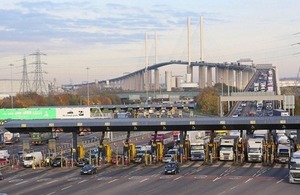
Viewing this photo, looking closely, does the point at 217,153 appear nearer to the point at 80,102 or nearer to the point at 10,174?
the point at 10,174

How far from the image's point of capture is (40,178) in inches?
1321

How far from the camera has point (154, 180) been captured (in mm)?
31484

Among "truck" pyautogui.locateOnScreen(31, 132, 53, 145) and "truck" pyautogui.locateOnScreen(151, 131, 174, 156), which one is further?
"truck" pyautogui.locateOnScreen(31, 132, 53, 145)

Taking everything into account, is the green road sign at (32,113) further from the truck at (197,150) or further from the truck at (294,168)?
the truck at (294,168)

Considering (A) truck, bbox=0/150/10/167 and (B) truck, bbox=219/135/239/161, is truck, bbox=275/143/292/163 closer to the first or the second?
(B) truck, bbox=219/135/239/161

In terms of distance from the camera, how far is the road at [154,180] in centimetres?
2759

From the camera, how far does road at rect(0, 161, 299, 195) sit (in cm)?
2759

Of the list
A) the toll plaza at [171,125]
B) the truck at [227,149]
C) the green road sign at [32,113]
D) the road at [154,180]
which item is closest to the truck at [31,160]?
the road at [154,180]

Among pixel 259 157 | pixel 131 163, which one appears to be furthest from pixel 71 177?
pixel 259 157

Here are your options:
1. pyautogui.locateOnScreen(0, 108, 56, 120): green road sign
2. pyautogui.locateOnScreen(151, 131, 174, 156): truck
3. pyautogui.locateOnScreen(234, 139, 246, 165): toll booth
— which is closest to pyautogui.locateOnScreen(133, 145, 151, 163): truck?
pyautogui.locateOnScreen(234, 139, 246, 165): toll booth

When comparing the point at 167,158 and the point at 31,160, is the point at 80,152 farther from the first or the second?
the point at 167,158

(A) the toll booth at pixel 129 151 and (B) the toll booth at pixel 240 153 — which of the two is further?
(A) the toll booth at pixel 129 151

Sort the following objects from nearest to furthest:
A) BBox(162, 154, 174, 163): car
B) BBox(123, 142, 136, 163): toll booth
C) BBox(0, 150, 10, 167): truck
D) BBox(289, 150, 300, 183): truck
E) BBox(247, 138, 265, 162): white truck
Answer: BBox(289, 150, 300, 183): truck
BBox(247, 138, 265, 162): white truck
BBox(162, 154, 174, 163): car
BBox(123, 142, 136, 163): toll booth
BBox(0, 150, 10, 167): truck

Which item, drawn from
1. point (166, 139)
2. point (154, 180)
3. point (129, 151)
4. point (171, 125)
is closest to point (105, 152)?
point (129, 151)
